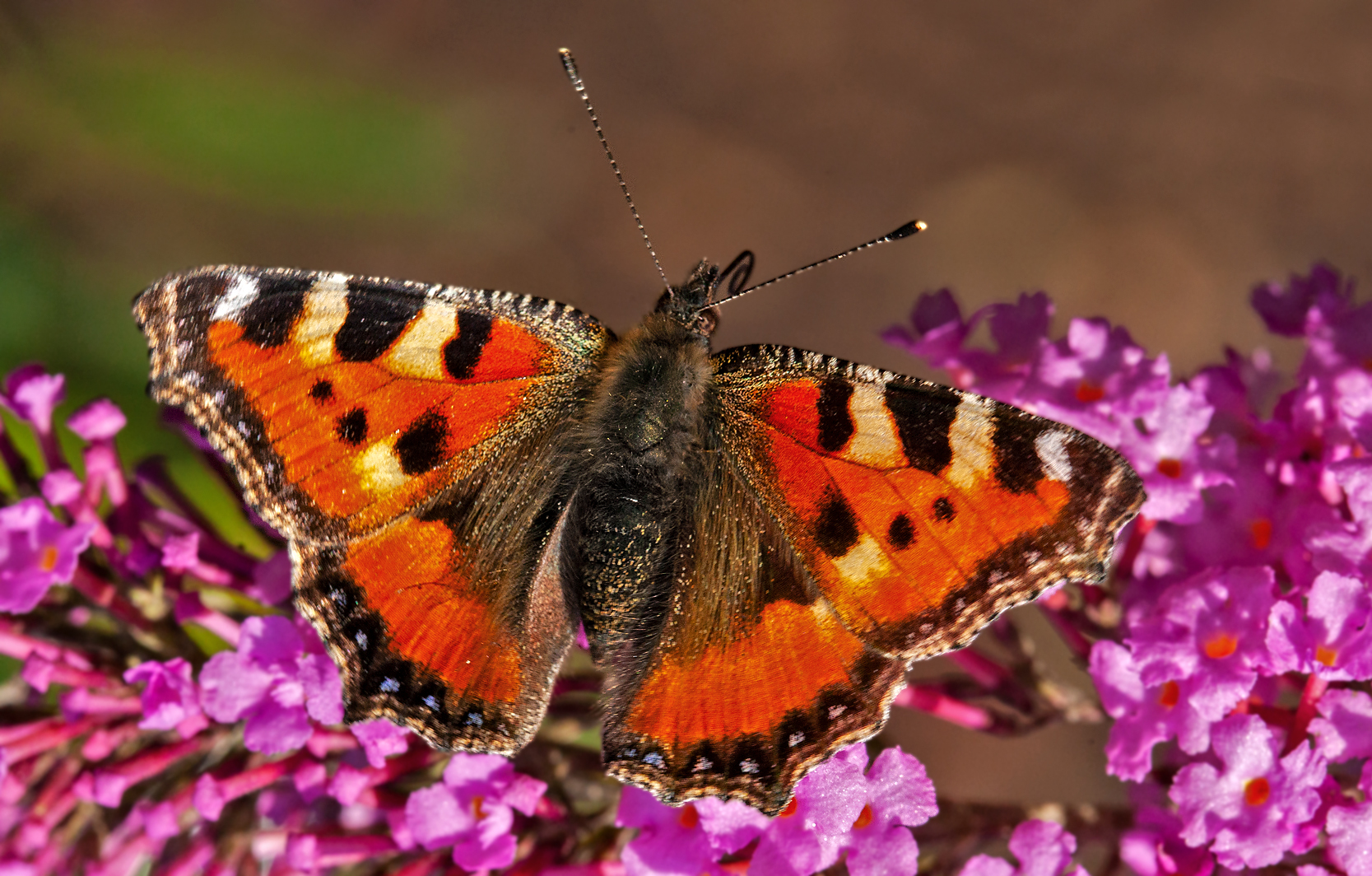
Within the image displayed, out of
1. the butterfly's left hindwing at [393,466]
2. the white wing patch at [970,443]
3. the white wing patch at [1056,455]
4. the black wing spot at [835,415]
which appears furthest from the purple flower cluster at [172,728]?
the white wing patch at [1056,455]

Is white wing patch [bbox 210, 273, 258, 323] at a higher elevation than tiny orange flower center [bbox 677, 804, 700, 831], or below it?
higher

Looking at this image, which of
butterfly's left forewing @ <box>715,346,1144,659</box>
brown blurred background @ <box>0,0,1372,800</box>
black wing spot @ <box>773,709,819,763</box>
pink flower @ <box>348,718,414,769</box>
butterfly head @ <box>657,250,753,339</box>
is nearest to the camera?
butterfly's left forewing @ <box>715,346,1144,659</box>

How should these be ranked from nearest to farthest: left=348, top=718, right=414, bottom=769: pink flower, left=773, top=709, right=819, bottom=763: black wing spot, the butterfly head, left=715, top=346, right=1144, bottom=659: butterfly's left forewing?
left=715, top=346, right=1144, bottom=659: butterfly's left forewing < left=773, top=709, right=819, bottom=763: black wing spot < left=348, top=718, right=414, bottom=769: pink flower < the butterfly head

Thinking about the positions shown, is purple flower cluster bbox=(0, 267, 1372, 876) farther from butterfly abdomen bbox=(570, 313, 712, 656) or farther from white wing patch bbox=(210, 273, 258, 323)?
white wing patch bbox=(210, 273, 258, 323)

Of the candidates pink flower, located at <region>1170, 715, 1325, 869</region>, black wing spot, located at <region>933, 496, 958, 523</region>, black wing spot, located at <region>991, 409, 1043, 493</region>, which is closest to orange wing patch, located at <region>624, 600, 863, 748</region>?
black wing spot, located at <region>933, 496, 958, 523</region>

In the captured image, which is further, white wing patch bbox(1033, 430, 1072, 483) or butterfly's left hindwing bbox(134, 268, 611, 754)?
butterfly's left hindwing bbox(134, 268, 611, 754)

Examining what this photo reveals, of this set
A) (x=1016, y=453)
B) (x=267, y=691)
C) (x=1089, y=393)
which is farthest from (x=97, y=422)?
(x=1089, y=393)

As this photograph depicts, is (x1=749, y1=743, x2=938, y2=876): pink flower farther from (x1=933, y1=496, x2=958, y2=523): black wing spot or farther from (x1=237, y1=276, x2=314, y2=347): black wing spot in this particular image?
(x1=237, y1=276, x2=314, y2=347): black wing spot

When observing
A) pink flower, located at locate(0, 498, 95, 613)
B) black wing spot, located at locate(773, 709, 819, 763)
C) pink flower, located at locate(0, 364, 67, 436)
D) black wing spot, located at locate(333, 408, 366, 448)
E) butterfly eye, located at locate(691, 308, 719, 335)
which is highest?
butterfly eye, located at locate(691, 308, 719, 335)
